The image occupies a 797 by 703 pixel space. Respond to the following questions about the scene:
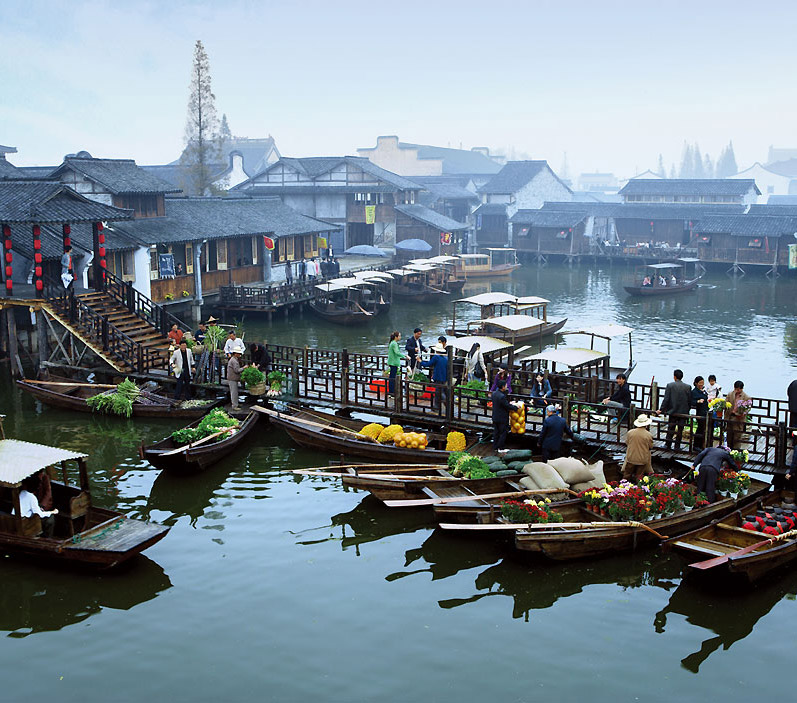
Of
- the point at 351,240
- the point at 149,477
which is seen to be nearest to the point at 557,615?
the point at 149,477

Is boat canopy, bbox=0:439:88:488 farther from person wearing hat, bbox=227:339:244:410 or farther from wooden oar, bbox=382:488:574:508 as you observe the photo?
person wearing hat, bbox=227:339:244:410

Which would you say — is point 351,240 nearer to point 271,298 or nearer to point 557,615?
point 271,298

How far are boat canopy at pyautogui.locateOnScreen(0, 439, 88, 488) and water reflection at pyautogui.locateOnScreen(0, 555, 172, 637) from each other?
5.64ft

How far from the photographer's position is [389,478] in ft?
56.4

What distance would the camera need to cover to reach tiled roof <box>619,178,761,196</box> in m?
77.9

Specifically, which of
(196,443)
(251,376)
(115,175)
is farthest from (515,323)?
(115,175)

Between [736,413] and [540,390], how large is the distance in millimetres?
4716

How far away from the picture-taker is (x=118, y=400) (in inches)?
963

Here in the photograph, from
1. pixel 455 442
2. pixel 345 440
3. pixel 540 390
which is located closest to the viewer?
pixel 455 442

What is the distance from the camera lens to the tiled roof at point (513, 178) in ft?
270

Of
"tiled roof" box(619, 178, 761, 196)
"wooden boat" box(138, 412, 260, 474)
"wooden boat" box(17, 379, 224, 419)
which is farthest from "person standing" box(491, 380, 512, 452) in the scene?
"tiled roof" box(619, 178, 761, 196)

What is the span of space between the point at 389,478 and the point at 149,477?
666cm

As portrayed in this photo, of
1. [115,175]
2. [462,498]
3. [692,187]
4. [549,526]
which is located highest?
[692,187]

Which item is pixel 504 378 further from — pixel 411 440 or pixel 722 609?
pixel 722 609
